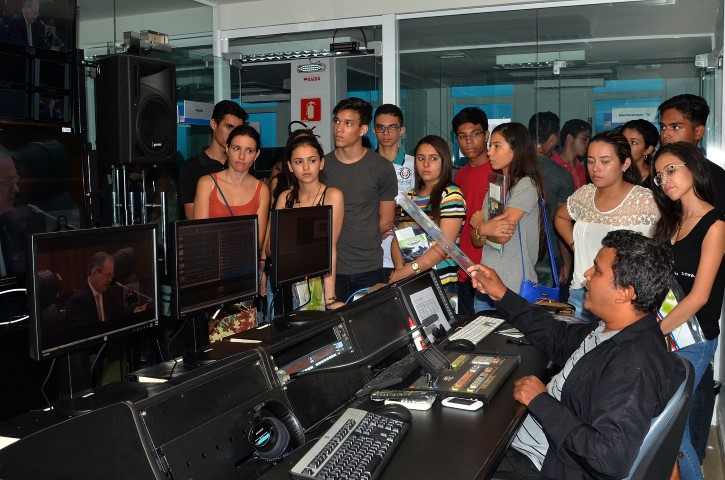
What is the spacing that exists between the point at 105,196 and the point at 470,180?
7.88 ft

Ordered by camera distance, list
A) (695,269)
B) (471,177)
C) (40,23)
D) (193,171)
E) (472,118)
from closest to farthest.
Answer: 1. (695,269)
2. (40,23)
3. (471,177)
4. (472,118)
5. (193,171)

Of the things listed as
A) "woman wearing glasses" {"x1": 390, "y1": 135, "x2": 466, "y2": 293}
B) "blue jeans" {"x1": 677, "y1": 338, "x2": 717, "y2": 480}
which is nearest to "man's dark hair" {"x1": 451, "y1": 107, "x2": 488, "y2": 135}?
"woman wearing glasses" {"x1": 390, "y1": 135, "x2": 466, "y2": 293}

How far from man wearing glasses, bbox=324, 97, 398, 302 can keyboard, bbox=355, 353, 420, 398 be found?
132 cm

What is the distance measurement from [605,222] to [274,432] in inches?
88.2

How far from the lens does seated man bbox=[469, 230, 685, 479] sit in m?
1.89

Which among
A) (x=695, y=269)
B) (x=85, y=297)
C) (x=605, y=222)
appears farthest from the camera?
(x=605, y=222)

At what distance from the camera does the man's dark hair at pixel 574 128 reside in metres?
5.21

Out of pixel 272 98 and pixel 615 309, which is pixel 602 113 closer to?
pixel 272 98

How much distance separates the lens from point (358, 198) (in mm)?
3859

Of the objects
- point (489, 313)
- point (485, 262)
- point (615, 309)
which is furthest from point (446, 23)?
point (615, 309)

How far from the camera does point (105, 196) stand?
496cm

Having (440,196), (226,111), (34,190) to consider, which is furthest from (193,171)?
(440,196)

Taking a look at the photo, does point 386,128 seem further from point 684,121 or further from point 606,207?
point 684,121

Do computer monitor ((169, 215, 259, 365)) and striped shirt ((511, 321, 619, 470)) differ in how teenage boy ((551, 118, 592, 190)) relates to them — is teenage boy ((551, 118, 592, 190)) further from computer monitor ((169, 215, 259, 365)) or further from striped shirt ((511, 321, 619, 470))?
computer monitor ((169, 215, 259, 365))
